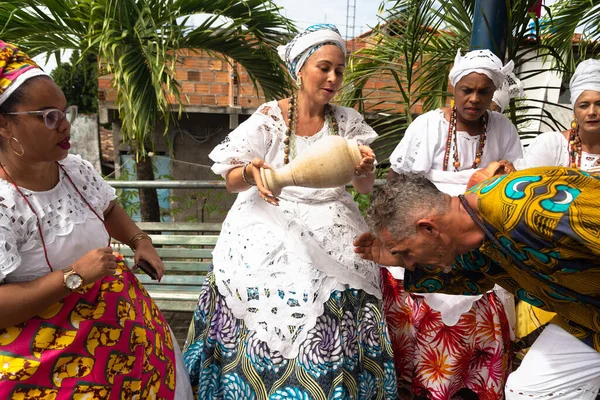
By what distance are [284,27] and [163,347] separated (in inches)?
138

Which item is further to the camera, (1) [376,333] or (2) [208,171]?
(2) [208,171]

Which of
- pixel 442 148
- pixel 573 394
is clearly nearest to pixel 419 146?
pixel 442 148

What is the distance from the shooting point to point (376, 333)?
2291mm

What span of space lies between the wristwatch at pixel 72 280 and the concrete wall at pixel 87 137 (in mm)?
8606

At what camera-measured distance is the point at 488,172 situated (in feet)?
7.41

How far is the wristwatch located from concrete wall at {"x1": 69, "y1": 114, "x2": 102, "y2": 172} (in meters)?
8.61

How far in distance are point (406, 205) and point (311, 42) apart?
3.71 ft

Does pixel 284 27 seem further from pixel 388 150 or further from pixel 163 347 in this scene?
pixel 163 347

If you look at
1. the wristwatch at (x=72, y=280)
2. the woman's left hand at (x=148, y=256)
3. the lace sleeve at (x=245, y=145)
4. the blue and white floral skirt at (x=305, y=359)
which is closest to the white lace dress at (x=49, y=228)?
the wristwatch at (x=72, y=280)

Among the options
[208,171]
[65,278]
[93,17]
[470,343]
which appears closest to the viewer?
[65,278]

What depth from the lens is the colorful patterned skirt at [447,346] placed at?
8.26ft

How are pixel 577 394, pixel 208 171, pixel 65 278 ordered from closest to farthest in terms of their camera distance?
1. pixel 65 278
2. pixel 577 394
3. pixel 208 171

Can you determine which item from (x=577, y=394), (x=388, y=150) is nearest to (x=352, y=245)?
(x=577, y=394)

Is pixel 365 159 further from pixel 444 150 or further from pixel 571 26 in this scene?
pixel 571 26
